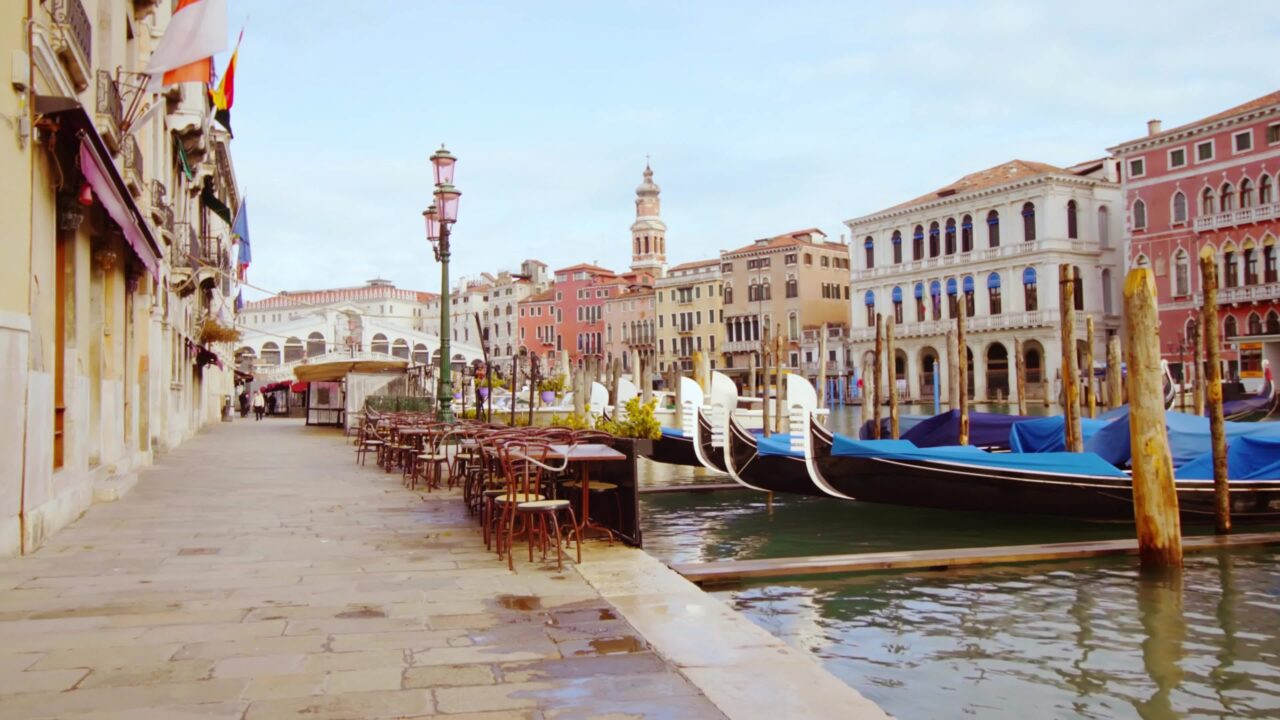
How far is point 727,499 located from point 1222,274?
33.4 metres

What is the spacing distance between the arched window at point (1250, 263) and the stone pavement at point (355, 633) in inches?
1548

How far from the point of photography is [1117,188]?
47.1m

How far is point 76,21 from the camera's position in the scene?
7.39 meters

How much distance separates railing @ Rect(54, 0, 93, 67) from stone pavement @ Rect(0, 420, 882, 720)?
11.1ft

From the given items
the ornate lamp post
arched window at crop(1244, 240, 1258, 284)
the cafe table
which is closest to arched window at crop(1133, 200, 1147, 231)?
arched window at crop(1244, 240, 1258, 284)

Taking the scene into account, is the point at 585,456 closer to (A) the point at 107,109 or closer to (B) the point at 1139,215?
(A) the point at 107,109

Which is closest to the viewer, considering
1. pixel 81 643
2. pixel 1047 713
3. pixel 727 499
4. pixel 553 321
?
pixel 81 643

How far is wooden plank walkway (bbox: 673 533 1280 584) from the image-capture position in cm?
691

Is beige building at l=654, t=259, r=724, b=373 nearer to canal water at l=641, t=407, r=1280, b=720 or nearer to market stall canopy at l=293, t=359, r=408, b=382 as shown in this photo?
market stall canopy at l=293, t=359, r=408, b=382

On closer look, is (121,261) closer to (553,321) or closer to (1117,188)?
(1117,188)

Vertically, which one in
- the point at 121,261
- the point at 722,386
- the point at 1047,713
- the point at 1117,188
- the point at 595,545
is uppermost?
the point at 1117,188

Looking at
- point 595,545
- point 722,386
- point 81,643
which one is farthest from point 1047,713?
point 722,386

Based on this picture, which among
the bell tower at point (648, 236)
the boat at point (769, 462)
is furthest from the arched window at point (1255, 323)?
Result: the bell tower at point (648, 236)

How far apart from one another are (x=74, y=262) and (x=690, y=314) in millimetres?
60833
